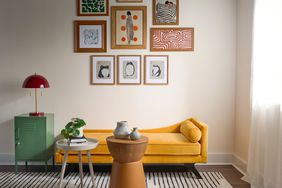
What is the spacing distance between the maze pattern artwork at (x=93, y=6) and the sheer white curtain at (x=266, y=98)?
80.6 inches

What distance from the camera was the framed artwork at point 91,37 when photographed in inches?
166

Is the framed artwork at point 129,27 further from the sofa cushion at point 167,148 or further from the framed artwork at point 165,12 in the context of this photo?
the sofa cushion at point 167,148

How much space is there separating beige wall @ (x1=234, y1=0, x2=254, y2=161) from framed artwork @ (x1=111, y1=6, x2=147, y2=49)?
1324mm

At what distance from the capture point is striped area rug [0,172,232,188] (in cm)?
339

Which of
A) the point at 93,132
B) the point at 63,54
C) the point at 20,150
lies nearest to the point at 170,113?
the point at 93,132

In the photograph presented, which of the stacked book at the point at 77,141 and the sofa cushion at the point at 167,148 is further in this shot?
the sofa cushion at the point at 167,148

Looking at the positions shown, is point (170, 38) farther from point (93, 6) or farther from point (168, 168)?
point (168, 168)

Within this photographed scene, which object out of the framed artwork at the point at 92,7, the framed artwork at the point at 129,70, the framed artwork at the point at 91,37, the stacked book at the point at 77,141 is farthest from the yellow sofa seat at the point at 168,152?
A: the framed artwork at the point at 92,7

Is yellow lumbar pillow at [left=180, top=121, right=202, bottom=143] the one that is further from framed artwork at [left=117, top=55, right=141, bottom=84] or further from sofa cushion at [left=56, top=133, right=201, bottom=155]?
framed artwork at [left=117, top=55, right=141, bottom=84]

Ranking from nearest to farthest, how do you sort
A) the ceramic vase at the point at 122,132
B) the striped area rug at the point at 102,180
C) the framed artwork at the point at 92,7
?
1. the ceramic vase at the point at 122,132
2. the striped area rug at the point at 102,180
3. the framed artwork at the point at 92,7

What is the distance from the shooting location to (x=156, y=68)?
4258 millimetres

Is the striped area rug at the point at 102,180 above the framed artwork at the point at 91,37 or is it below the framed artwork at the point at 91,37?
below

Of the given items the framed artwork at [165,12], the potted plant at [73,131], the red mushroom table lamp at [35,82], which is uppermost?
the framed artwork at [165,12]

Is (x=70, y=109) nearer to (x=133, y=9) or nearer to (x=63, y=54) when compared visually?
(x=63, y=54)
